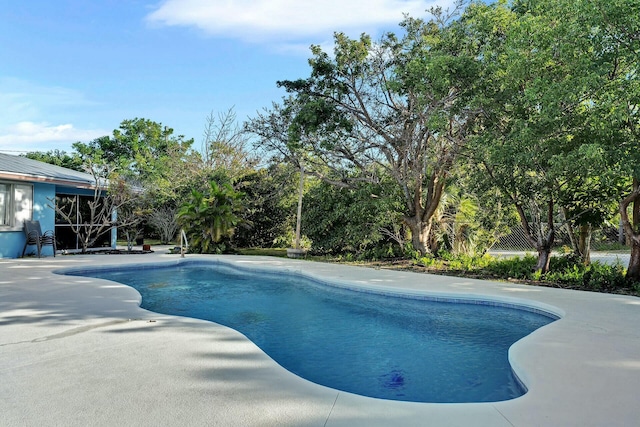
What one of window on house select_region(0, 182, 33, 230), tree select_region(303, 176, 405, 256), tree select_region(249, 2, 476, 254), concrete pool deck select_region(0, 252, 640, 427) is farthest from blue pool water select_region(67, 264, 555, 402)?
tree select_region(249, 2, 476, 254)

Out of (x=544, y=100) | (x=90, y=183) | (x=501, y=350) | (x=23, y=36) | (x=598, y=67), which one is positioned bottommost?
(x=501, y=350)

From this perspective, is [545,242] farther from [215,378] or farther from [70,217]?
[70,217]

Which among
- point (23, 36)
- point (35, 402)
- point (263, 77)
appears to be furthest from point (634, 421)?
point (23, 36)

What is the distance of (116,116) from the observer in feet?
99.8

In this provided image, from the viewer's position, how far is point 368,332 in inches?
244

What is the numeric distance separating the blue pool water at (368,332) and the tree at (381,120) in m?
4.99

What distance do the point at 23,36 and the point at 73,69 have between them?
164 inches

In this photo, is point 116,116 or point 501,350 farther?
point 116,116

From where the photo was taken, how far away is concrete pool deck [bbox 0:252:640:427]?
112 inches

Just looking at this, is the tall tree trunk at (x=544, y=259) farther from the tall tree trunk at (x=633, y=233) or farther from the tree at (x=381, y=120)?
the tree at (x=381, y=120)

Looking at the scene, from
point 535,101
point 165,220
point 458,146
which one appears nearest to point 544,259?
point 458,146

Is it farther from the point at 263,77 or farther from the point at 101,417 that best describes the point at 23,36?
the point at 101,417

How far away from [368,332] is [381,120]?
27.9ft

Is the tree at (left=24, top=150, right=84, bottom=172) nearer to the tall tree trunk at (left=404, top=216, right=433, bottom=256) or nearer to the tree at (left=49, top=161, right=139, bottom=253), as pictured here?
the tree at (left=49, top=161, right=139, bottom=253)
